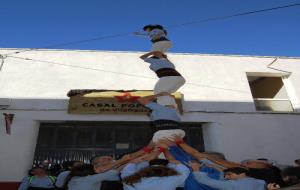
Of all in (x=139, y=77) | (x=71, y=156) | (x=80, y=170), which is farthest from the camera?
(x=139, y=77)

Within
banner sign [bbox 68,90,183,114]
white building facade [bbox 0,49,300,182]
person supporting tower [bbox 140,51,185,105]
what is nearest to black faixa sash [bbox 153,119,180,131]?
person supporting tower [bbox 140,51,185,105]

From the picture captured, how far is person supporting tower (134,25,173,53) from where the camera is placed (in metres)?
5.03

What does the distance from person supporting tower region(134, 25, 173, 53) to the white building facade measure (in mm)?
6055

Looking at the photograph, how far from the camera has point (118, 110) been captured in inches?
425

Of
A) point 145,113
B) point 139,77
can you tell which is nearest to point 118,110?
point 145,113

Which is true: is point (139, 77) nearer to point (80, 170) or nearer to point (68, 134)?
point (68, 134)

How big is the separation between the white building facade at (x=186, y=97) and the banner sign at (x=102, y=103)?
0.20 metres

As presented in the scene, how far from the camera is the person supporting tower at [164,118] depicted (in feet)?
14.5

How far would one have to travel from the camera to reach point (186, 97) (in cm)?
1154

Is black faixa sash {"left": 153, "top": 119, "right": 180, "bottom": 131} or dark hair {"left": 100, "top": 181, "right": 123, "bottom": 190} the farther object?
dark hair {"left": 100, "top": 181, "right": 123, "bottom": 190}

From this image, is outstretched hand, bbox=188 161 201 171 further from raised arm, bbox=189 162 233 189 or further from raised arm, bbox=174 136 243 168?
raised arm, bbox=174 136 243 168

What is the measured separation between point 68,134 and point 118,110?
6.36 feet

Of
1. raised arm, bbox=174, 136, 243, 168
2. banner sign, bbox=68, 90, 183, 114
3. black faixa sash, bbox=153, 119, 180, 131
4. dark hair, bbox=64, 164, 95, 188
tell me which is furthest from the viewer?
banner sign, bbox=68, 90, 183, 114

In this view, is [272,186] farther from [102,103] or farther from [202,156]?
[102,103]
